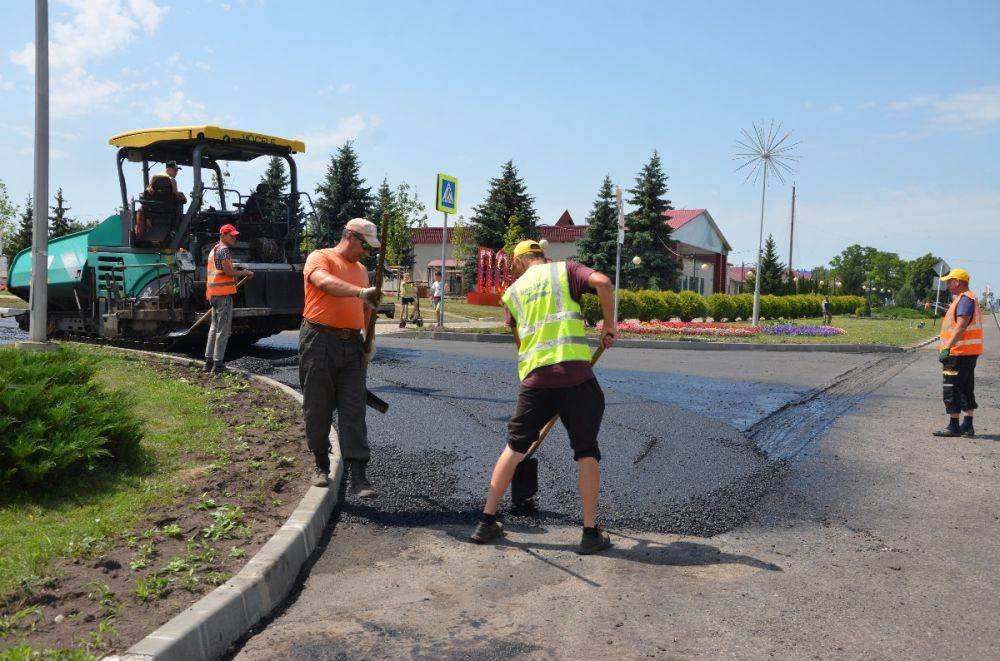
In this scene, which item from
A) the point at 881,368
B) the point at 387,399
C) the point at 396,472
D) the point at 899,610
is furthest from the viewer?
the point at 881,368

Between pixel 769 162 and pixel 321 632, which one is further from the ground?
pixel 769 162

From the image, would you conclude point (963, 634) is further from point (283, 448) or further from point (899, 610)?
point (283, 448)

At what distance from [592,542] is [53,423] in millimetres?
3129

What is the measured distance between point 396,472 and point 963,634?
140 inches

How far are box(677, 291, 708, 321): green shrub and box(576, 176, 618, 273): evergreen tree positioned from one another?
630 inches

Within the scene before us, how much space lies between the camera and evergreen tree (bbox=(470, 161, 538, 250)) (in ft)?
176

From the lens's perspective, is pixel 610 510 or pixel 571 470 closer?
pixel 610 510

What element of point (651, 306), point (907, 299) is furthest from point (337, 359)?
point (907, 299)

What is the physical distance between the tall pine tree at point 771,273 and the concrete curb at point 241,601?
176ft

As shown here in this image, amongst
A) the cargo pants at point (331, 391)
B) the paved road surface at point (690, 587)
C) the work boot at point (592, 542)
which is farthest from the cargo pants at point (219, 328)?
the work boot at point (592, 542)

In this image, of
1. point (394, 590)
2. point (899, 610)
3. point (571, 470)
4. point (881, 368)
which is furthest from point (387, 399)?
point (881, 368)

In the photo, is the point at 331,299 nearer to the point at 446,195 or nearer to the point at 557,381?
the point at 557,381

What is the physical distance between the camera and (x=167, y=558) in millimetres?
3715

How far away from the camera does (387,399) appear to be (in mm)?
8609
